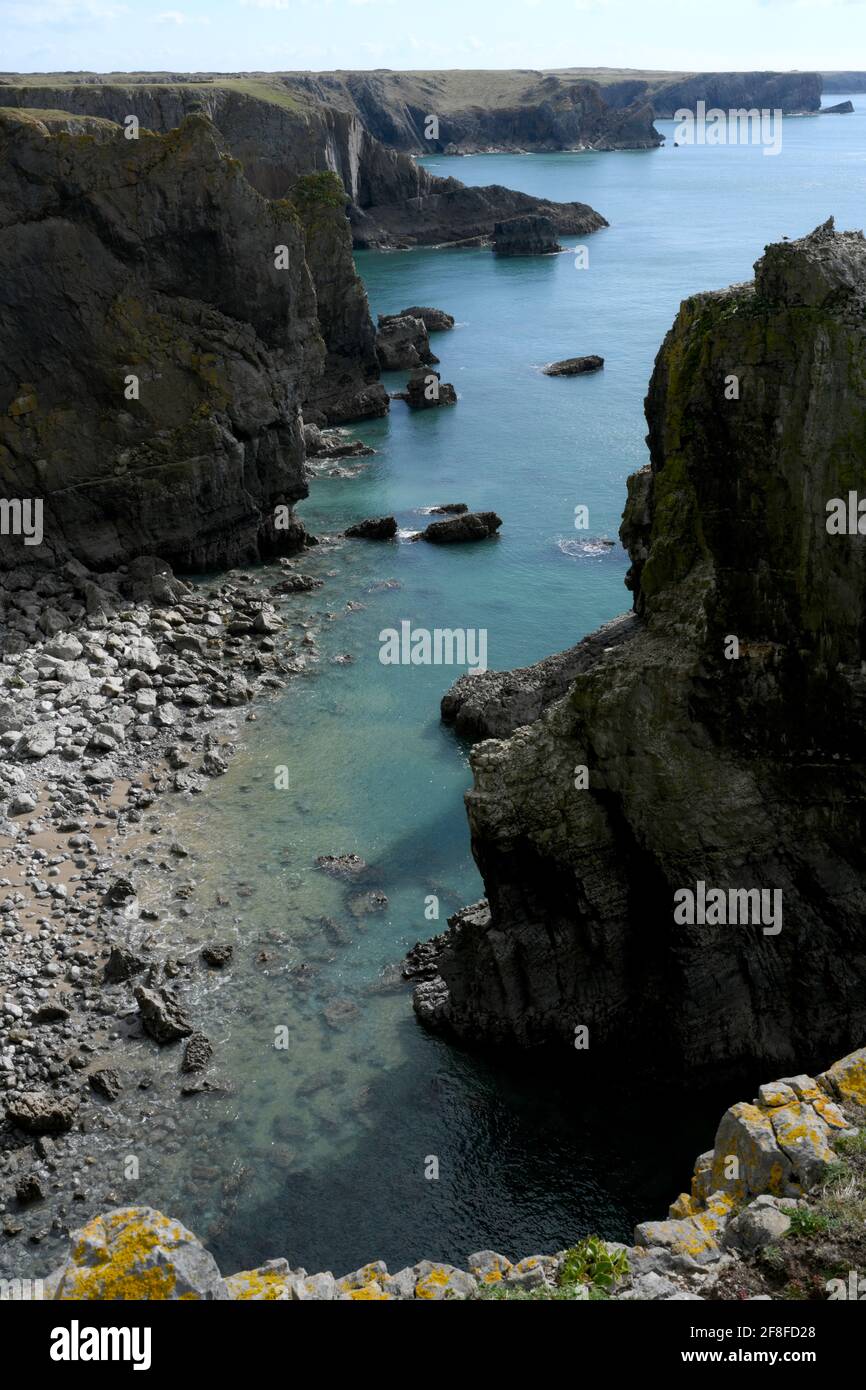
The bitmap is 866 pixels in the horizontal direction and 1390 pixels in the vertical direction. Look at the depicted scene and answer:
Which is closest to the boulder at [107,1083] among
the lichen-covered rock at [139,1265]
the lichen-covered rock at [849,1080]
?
the lichen-covered rock at [139,1265]

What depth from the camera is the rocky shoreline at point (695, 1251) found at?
41.5 feet

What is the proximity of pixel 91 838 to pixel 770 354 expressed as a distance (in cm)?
1957

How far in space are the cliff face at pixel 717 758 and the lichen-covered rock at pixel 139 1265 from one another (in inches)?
473

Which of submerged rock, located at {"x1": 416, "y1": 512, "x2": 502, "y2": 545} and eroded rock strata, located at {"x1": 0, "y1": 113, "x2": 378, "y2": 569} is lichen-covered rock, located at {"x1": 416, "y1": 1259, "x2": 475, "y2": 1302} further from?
submerged rock, located at {"x1": 416, "y1": 512, "x2": 502, "y2": 545}

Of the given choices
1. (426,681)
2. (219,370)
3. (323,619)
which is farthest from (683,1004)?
(219,370)

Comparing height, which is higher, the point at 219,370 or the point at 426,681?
the point at 219,370

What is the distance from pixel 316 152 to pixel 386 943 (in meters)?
123

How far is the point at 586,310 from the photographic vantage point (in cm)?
10306

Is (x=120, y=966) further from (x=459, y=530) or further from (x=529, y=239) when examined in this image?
(x=529, y=239)

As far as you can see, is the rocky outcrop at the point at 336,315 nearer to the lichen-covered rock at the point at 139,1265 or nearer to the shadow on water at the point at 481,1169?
the shadow on water at the point at 481,1169

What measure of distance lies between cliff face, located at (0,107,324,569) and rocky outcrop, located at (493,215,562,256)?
9083cm

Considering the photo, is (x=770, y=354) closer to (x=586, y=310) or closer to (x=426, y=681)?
(x=426, y=681)

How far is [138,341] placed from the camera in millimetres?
46688

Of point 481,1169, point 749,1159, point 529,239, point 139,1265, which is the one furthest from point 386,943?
point 529,239
